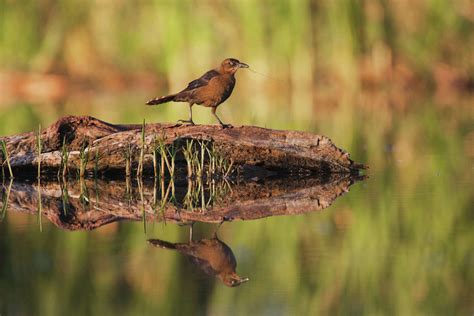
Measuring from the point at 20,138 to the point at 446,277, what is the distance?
4.40 metres

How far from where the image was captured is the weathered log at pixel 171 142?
736cm

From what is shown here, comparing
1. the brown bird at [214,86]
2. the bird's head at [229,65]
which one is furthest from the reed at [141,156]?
the bird's head at [229,65]

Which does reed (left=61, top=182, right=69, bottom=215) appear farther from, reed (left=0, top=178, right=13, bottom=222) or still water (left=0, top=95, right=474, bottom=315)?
reed (left=0, top=178, right=13, bottom=222)

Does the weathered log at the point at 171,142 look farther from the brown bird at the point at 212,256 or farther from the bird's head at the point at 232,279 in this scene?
the bird's head at the point at 232,279

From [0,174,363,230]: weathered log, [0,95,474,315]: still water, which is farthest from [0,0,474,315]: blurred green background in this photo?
[0,174,363,230]: weathered log

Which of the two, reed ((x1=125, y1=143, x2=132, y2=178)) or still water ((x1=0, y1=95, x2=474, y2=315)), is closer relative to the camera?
still water ((x1=0, y1=95, x2=474, y2=315))

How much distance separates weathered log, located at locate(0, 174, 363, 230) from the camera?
5.68 metres

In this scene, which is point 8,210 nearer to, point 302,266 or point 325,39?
point 302,266

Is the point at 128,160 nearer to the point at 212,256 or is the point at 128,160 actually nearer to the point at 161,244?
the point at 161,244

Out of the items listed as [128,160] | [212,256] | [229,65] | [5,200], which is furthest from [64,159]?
[212,256]

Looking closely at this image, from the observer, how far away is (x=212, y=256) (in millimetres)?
4461

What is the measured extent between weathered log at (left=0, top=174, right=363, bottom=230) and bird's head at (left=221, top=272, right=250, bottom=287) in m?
1.43

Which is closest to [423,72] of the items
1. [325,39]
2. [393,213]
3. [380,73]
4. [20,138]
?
[380,73]

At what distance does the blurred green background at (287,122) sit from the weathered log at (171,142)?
488mm
